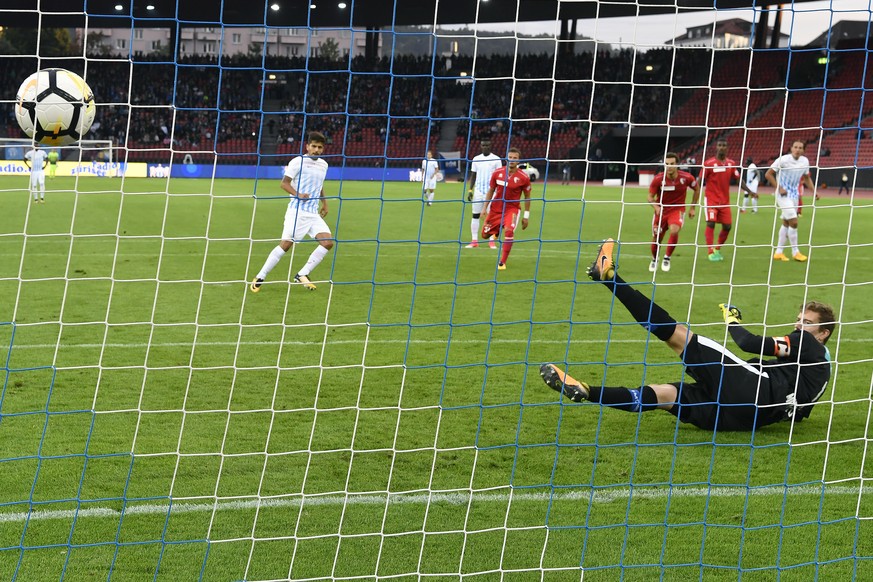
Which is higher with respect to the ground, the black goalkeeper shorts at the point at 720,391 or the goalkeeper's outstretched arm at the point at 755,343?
the goalkeeper's outstretched arm at the point at 755,343

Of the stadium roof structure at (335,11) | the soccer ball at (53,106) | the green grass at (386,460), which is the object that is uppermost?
the stadium roof structure at (335,11)

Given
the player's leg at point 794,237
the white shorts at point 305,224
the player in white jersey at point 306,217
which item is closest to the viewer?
the player in white jersey at point 306,217

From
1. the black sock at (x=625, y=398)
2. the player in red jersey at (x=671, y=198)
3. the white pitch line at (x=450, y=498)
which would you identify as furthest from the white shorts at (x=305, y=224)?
the white pitch line at (x=450, y=498)

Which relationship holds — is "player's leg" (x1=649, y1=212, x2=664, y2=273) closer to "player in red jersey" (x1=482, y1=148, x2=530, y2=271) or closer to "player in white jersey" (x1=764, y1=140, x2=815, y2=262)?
"player in red jersey" (x1=482, y1=148, x2=530, y2=271)

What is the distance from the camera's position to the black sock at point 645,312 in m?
5.90

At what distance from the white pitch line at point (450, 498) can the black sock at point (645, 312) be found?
117 centimetres

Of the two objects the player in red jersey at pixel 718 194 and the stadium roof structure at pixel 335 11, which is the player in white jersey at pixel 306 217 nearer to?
the player in red jersey at pixel 718 194

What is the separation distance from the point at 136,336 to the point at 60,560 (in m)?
4.64

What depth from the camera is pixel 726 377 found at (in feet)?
19.0

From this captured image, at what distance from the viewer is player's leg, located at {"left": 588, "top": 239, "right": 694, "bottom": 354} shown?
5.88 m

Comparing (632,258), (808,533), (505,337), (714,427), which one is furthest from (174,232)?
(808,533)

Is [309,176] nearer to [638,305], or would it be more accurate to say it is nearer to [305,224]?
[305,224]

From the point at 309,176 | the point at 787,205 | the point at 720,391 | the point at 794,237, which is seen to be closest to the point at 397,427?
the point at 720,391

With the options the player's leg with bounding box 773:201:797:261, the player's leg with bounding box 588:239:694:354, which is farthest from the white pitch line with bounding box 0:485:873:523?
the player's leg with bounding box 773:201:797:261
